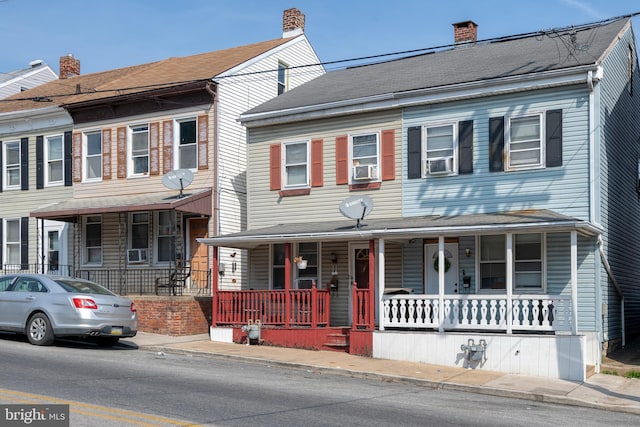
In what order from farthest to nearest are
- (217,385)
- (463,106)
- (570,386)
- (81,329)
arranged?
1. (463,106)
2. (81,329)
3. (570,386)
4. (217,385)

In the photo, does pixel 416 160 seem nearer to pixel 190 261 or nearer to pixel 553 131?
pixel 553 131

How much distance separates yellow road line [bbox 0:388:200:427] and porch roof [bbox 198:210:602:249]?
8.77 m

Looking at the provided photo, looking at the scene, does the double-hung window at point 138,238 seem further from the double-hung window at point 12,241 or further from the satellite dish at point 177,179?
the double-hung window at point 12,241

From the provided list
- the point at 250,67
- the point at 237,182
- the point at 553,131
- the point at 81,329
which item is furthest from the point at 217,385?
the point at 250,67

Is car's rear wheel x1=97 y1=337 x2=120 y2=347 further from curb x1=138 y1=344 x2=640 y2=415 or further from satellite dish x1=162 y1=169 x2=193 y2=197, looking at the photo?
satellite dish x1=162 y1=169 x2=193 y2=197

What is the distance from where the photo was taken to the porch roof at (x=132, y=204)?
20828 millimetres

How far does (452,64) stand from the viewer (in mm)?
21250

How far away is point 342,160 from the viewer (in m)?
20.4

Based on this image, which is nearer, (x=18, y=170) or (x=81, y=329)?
(x=81, y=329)

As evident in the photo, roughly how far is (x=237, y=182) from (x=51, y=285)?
26.4 ft

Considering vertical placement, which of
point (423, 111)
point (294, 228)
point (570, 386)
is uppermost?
point (423, 111)

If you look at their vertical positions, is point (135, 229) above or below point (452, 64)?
below

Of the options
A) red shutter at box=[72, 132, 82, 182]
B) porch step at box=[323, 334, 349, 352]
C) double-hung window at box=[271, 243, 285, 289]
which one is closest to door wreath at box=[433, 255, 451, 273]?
porch step at box=[323, 334, 349, 352]

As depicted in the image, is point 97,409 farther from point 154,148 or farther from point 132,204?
point 154,148
